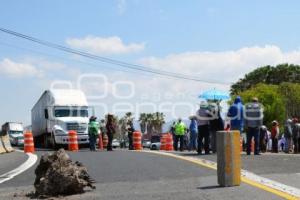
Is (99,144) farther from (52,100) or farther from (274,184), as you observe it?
(274,184)

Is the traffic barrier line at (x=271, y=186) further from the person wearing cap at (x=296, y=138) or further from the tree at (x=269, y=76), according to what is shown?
the tree at (x=269, y=76)

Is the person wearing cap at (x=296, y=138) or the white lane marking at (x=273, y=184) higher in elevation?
the person wearing cap at (x=296, y=138)

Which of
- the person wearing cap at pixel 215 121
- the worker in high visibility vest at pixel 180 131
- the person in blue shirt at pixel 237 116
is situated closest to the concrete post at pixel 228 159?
the person in blue shirt at pixel 237 116

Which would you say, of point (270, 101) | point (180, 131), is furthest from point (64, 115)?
point (270, 101)

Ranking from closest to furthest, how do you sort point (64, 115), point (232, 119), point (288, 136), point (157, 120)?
point (232, 119), point (288, 136), point (64, 115), point (157, 120)

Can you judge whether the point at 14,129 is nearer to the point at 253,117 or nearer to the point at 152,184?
the point at 253,117

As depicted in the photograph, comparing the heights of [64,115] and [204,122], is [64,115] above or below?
above

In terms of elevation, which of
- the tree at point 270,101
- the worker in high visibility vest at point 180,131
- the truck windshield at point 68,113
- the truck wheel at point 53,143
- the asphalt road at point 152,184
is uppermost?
the tree at point 270,101

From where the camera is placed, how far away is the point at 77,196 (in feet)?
29.5

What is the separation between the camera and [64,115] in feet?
104

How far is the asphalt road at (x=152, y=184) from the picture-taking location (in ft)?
28.0

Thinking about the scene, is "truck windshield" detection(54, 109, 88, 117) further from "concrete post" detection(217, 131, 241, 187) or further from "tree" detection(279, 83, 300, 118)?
"tree" detection(279, 83, 300, 118)

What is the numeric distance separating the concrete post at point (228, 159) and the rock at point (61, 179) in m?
2.27

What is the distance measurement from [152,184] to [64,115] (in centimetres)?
2234
